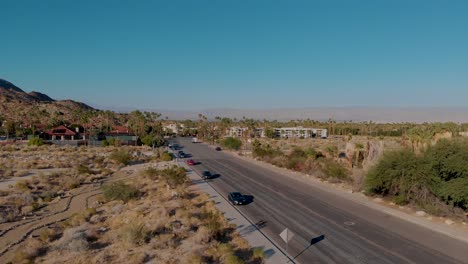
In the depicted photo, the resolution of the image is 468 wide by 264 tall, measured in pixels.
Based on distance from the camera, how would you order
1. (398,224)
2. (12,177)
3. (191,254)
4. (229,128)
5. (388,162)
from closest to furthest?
(191,254) < (398,224) < (388,162) < (12,177) < (229,128)

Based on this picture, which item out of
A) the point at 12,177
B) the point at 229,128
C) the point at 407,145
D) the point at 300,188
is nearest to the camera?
the point at 407,145

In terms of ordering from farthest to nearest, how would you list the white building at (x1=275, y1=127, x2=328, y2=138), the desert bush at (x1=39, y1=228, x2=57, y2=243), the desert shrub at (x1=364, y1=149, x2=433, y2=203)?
the white building at (x1=275, y1=127, x2=328, y2=138) < the desert shrub at (x1=364, y1=149, x2=433, y2=203) < the desert bush at (x1=39, y1=228, x2=57, y2=243)

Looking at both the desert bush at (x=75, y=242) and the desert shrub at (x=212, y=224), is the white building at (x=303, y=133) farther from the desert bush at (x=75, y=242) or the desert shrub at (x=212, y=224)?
the desert bush at (x=75, y=242)

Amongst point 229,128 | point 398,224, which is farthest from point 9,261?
point 229,128

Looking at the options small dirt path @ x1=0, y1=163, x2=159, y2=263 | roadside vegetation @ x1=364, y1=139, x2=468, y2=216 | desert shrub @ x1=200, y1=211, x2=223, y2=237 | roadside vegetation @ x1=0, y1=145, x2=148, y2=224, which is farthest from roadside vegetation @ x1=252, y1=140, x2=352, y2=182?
small dirt path @ x1=0, y1=163, x2=159, y2=263

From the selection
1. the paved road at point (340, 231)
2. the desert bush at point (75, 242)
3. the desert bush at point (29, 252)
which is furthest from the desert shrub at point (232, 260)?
the desert bush at point (29, 252)

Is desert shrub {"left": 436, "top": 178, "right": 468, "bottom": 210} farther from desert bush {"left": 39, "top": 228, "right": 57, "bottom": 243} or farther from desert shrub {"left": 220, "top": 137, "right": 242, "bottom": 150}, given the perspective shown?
desert shrub {"left": 220, "top": 137, "right": 242, "bottom": 150}

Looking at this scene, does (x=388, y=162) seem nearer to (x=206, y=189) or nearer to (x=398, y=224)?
(x=398, y=224)

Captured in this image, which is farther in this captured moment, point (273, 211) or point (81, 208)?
point (81, 208)
